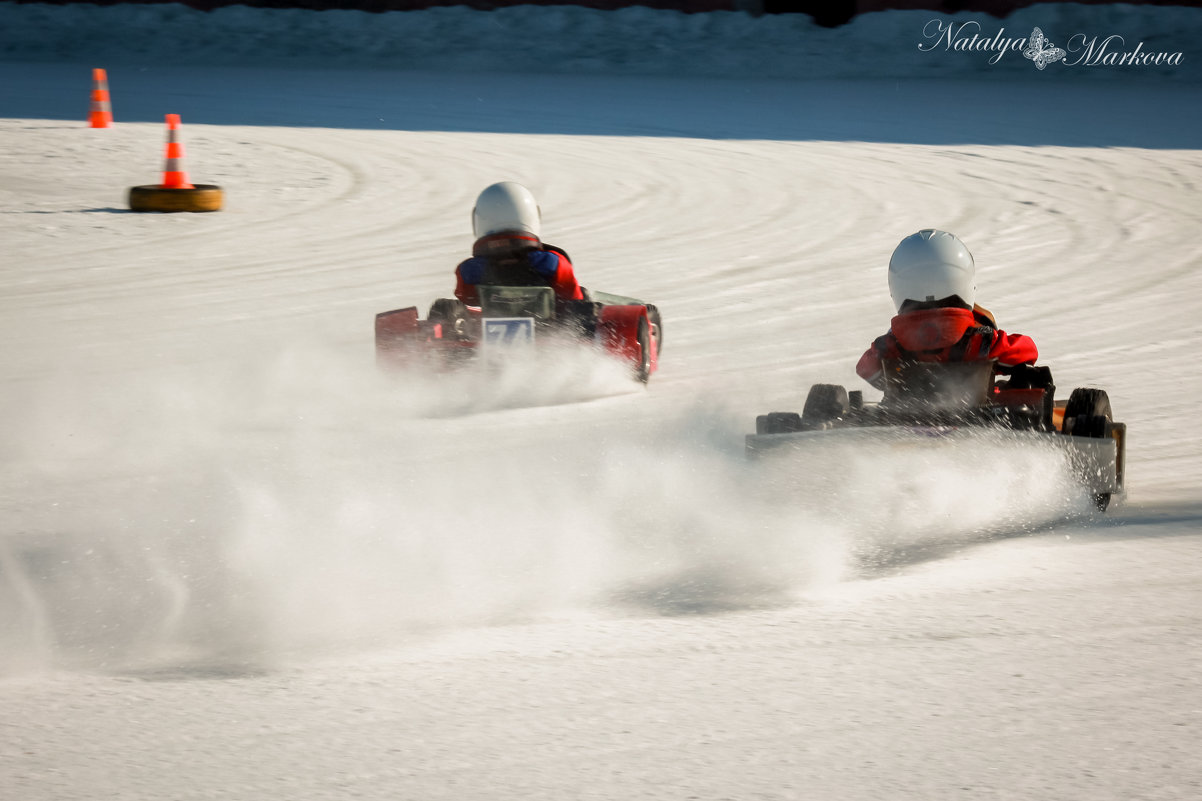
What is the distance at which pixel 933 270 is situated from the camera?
443 centimetres

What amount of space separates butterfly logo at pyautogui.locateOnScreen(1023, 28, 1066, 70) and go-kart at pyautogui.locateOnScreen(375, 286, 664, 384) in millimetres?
15783

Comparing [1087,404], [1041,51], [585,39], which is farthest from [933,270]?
[585,39]

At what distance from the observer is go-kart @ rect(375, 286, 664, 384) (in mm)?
5605

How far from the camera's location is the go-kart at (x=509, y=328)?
561 centimetres

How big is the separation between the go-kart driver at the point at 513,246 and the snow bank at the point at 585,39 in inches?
575

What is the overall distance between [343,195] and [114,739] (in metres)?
9.08

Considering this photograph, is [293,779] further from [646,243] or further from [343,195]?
[343,195]

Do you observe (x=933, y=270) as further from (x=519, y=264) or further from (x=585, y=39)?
(x=585, y=39)

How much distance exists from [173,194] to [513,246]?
18.2 feet

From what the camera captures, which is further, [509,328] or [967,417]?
[509,328]

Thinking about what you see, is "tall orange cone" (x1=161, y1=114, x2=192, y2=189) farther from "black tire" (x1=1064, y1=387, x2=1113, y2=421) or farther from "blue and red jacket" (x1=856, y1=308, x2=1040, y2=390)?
"black tire" (x1=1064, y1=387, x2=1113, y2=421)

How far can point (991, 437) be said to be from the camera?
4066 mm

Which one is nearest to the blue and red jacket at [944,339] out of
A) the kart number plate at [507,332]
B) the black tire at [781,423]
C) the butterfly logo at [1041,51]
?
the black tire at [781,423]

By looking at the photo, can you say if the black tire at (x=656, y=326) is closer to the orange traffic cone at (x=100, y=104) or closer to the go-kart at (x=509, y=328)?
the go-kart at (x=509, y=328)
